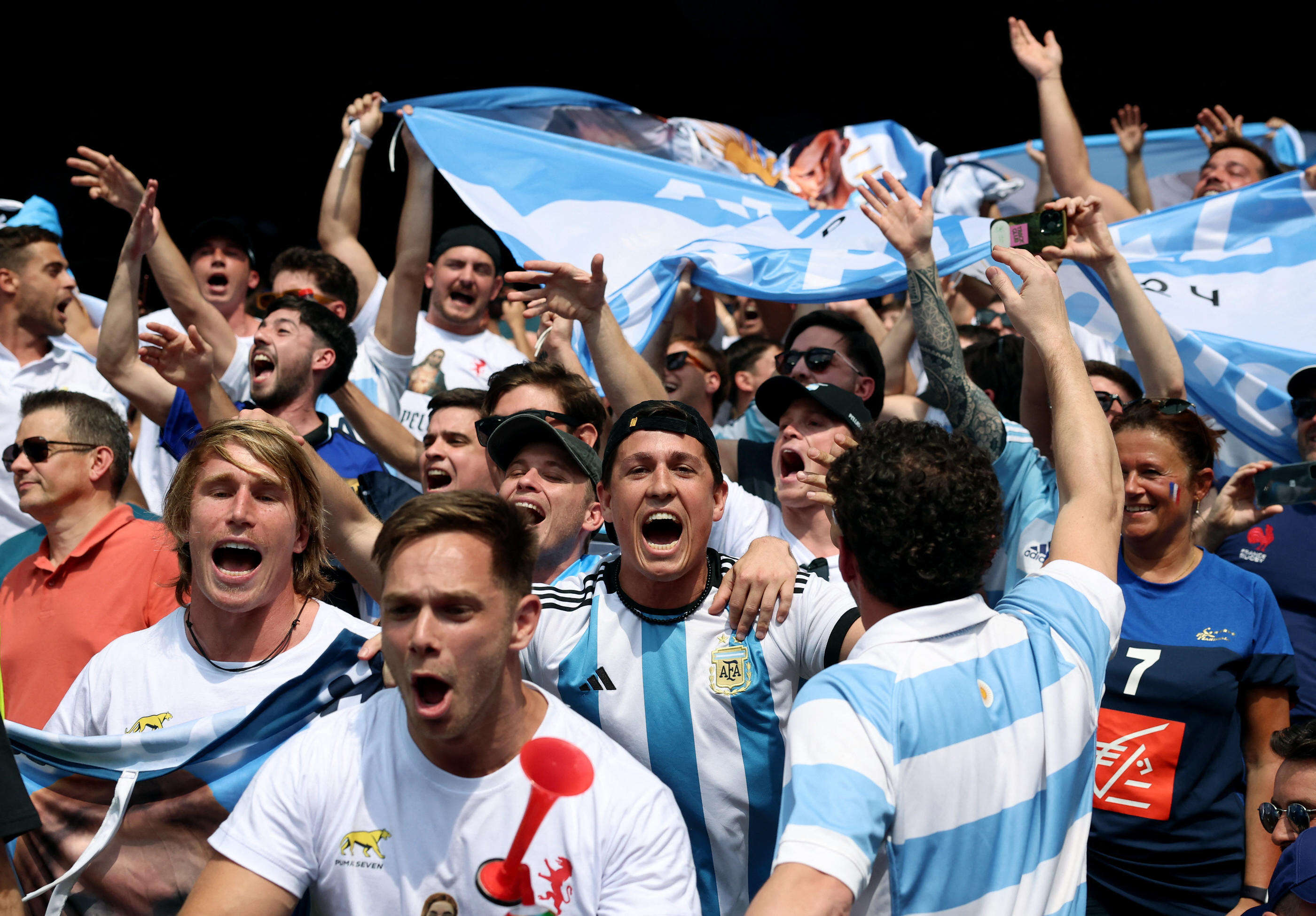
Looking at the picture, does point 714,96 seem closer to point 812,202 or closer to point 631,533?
point 812,202

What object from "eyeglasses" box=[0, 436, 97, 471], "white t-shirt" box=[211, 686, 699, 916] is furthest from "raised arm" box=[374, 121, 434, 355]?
"white t-shirt" box=[211, 686, 699, 916]

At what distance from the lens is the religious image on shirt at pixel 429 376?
5.65 metres

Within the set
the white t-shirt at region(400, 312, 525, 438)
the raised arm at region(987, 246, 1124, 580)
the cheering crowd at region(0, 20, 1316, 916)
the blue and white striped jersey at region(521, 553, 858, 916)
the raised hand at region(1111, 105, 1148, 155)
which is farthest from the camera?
the raised hand at region(1111, 105, 1148, 155)

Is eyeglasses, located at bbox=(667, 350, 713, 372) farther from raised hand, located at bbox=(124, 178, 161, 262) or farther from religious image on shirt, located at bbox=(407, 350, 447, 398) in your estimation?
raised hand, located at bbox=(124, 178, 161, 262)

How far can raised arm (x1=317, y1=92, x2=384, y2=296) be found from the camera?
6055 mm

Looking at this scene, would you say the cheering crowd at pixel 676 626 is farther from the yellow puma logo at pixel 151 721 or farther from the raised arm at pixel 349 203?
the raised arm at pixel 349 203

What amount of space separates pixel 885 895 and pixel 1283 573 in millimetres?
2508

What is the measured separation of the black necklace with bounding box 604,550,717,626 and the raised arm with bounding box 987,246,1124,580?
2.50 feet

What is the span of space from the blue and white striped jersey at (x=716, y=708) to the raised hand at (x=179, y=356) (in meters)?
1.72

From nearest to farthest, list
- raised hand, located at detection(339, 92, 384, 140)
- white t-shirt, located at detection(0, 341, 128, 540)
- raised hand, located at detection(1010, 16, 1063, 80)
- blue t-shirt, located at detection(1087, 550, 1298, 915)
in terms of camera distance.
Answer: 1. blue t-shirt, located at detection(1087, 550, 1298, 915)
2. white t-shirt, located at detection(0, 341, 128, 540)
3. raised hand, located at detection(1010, 16, 1063, 80)
4. raised hand, located at detection(339, 92, 384, 140)

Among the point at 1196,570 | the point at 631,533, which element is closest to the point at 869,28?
the point at 1196,570

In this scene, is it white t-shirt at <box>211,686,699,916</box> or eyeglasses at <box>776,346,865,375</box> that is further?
eyeglasses at <box>776,346,865,375</box>

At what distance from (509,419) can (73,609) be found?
143cm

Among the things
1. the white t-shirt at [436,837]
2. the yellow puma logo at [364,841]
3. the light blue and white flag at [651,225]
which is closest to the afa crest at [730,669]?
the white t-shirt at [436,837]
